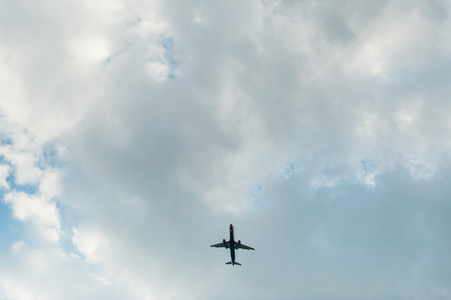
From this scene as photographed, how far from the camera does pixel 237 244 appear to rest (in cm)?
17650
